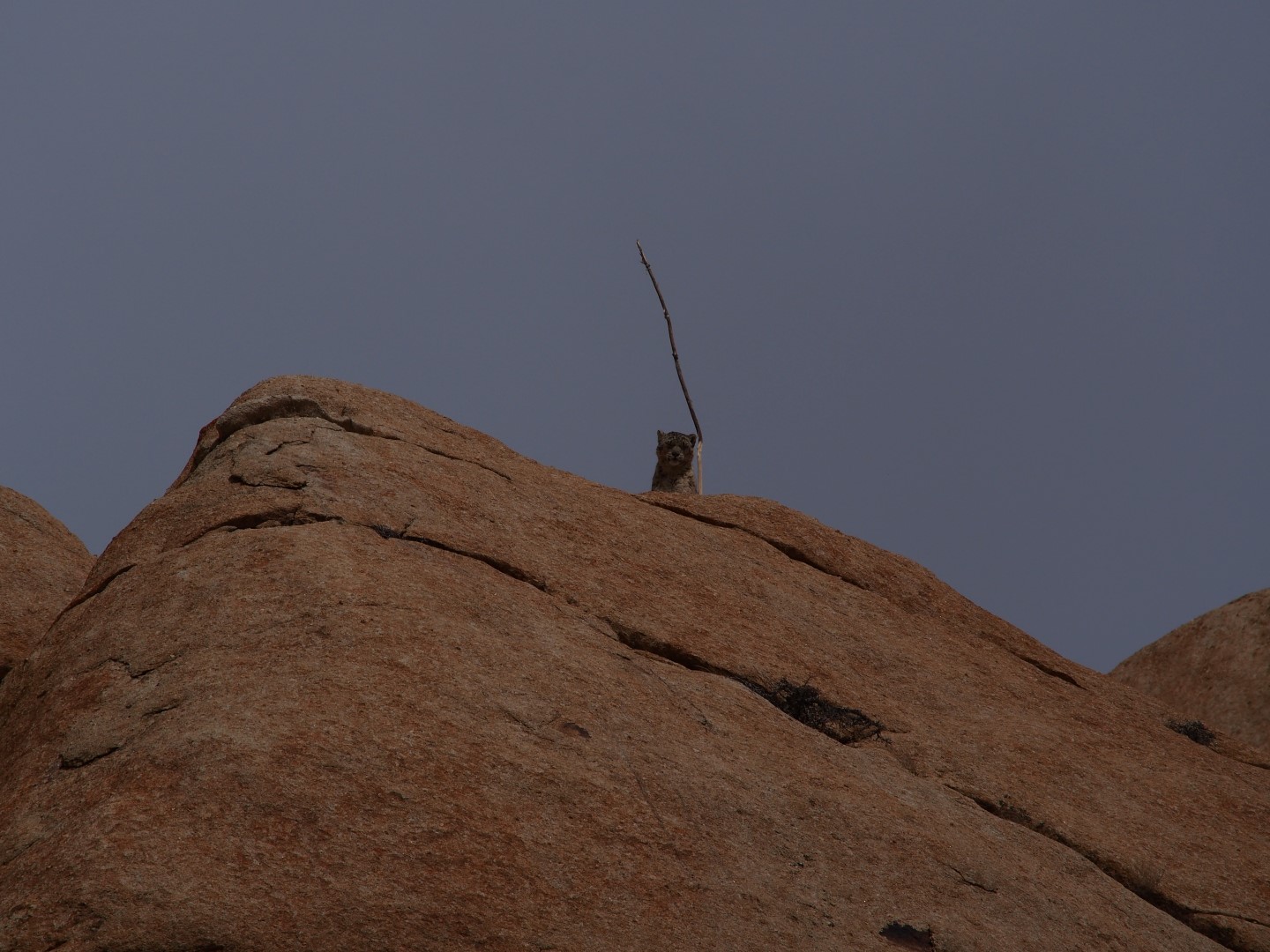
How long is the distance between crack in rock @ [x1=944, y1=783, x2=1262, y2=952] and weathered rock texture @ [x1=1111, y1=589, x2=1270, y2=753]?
9.49 metres

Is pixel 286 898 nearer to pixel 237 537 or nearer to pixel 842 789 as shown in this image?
pixel 237 537

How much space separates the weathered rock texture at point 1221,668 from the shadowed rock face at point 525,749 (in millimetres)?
5993

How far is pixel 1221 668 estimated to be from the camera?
20312 millimetres

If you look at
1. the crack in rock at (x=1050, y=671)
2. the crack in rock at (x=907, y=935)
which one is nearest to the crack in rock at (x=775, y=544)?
the crack in rock at (x=1050, y=671)

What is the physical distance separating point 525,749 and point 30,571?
7653mm

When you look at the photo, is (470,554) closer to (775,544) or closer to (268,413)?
(268,413)

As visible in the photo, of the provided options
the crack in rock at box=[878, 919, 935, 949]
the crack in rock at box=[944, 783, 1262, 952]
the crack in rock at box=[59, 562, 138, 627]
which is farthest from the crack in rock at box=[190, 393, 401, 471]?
the crack in rock at box=[878, 919, 935, 949]

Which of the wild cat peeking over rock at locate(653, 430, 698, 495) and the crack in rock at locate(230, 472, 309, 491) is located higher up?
the wild cat peeking over rock at locate(653, 430, 698, 495)

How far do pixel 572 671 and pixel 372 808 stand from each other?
7.91 ft

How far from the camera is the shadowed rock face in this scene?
7.18 m

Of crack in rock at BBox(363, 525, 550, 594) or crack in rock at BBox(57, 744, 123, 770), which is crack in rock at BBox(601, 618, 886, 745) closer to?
crack in rock at BBox(363, 525, 550, 594)

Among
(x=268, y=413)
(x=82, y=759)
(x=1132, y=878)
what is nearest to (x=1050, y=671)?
(x=1132, y=878)

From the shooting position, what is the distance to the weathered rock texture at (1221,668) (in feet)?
63.8

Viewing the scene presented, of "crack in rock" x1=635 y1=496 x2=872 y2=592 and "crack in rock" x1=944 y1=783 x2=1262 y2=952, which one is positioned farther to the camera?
"crack in rock" x1=635 y1=496 x2=872 y2=592
